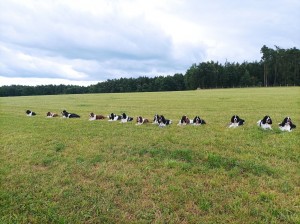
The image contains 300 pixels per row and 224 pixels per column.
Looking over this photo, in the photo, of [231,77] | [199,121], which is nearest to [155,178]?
[199,121]

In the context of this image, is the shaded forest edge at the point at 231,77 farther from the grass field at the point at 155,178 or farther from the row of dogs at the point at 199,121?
the grass field at the point at 155,178

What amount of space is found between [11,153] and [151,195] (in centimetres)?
615

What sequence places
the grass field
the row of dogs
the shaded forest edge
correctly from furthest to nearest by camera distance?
the shaded forest edge
the row of dogs
the grass field

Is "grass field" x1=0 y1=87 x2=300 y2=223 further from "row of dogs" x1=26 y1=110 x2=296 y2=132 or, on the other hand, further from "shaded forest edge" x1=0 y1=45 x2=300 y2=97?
"shaded forest edge" x1=0 y1=45 x2=300 y2=97

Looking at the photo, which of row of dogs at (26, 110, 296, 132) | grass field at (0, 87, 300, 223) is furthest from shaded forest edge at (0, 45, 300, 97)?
grass field at (0, 87, 300, 223)

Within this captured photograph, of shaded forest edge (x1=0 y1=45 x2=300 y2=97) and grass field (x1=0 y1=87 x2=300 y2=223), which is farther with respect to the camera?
shaded forest edge (x1=0 y1=45 x2=300 y2=97)

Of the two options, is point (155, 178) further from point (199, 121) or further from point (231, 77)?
point (231, 77)

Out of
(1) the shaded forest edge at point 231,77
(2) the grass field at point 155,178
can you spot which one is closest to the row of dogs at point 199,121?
(2) the grass field at point 155,178

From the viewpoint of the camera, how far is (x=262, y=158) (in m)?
8.48

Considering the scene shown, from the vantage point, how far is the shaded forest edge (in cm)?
10325

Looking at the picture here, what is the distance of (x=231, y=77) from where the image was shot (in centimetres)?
10875

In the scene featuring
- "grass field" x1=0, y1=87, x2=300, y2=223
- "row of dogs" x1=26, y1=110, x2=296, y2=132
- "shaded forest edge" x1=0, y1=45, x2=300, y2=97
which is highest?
"shaded forest edge" x1=0, y1=45, x2=300, y2=97

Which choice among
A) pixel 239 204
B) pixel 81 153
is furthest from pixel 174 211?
pixel 81 153

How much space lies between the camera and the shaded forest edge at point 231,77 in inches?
4065
